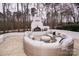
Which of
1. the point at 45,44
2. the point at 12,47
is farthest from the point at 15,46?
the point at 45,44

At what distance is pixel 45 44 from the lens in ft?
6.34

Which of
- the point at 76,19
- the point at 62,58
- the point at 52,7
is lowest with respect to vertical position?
the point at 62,58

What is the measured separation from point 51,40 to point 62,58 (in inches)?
9.0

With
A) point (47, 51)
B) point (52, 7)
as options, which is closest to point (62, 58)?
point (47, 51)

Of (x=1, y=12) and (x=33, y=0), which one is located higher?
(x=33, y=0)

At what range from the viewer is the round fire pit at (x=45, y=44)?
75.6 inches

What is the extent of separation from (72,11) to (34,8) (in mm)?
389

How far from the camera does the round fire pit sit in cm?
192

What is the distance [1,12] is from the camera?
194 cm

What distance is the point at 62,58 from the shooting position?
1.98 metres

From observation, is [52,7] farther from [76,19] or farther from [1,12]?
[1,12]

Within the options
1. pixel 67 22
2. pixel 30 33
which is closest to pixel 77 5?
→ pixel 67 22

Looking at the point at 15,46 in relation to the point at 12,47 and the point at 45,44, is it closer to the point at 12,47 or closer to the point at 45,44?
the point at 12,47

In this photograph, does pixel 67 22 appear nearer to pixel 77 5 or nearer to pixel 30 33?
pixel 77 5
